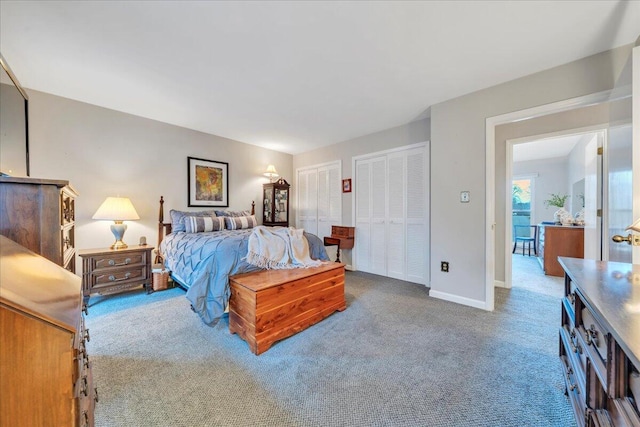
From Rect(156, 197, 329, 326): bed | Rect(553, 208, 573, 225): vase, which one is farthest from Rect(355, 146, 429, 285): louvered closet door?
Rect(553, 208, 573, 225): vase

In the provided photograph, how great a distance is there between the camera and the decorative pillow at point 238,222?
3719 millimetres

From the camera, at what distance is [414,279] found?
3.53 metres

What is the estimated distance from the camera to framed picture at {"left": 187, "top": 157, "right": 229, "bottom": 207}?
384 cm

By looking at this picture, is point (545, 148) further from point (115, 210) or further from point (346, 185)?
point (115, 210)

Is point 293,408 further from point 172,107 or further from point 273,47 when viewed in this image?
point 172,107

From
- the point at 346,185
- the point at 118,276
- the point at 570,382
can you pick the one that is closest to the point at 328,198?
the point at 346,185

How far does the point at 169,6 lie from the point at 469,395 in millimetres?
2995

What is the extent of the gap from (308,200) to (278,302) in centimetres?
323

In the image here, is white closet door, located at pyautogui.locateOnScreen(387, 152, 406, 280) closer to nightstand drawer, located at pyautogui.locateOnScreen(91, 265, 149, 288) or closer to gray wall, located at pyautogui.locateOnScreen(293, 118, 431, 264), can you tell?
gray wall, located at pyautogui.locateOnScreen(293, 118, 431, 264)

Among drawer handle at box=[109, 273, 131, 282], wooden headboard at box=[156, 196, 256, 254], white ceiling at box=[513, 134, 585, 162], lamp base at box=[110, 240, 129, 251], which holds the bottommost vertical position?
drawer handle at box=[109, 273, 131, 282]

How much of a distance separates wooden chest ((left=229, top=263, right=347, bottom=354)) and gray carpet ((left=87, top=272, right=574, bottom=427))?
0.10 m

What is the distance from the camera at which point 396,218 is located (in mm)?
3721

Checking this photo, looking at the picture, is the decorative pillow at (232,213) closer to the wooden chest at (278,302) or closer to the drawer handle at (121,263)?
the drawer handle at (121,263)

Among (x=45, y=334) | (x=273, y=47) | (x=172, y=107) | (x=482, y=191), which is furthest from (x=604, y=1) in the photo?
(x=172, y=107)
